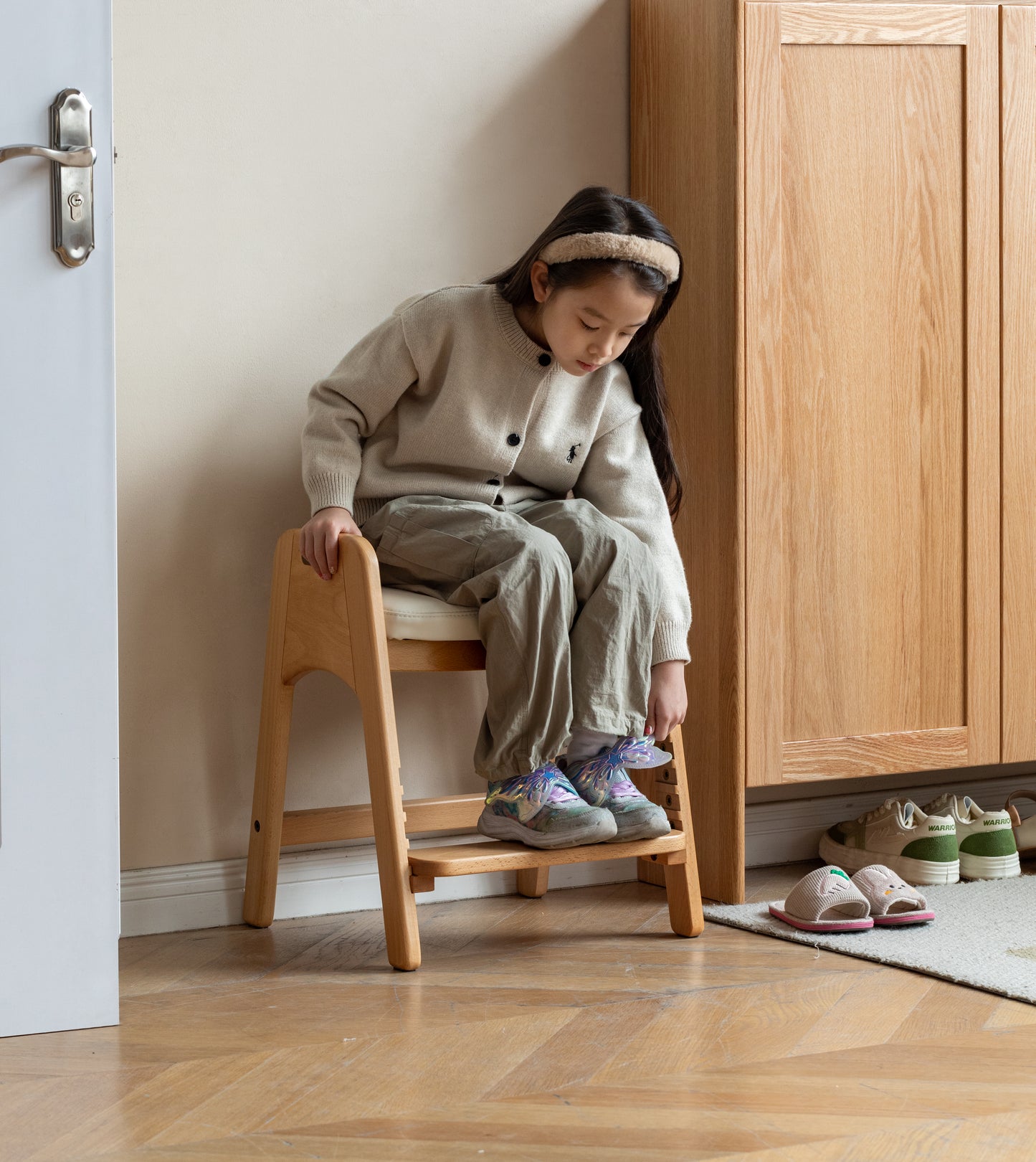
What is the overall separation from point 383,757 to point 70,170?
2.21ft

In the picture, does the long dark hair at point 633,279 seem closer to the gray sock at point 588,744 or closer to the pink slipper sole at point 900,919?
the gray sock at point 588,744

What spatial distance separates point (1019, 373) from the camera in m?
1.95

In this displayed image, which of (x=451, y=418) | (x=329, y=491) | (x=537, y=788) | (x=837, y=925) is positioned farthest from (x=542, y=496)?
(x=837, y=925)

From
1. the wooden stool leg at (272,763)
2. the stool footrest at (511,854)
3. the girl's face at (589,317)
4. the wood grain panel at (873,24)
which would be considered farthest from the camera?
the wood grain panel at (873,24)

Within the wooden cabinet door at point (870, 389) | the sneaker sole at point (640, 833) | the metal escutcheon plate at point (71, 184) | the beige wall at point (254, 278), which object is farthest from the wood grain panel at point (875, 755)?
the metal escutcheon plate at point (71, 184)

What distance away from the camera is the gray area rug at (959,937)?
4.67 ft

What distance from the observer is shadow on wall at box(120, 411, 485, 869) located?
169 centimetres

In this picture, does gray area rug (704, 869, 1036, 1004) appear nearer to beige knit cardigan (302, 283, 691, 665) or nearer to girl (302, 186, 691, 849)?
girl (302, 186, 691, 849)

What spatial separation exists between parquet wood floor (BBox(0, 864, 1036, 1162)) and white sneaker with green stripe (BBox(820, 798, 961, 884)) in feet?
1.23

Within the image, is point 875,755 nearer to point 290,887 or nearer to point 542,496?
point 542,496

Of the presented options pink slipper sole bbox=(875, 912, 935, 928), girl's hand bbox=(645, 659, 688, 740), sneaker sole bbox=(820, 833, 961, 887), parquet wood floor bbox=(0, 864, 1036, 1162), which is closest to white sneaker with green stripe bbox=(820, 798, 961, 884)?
sneaker sole bbox=(820, 833, 961, 887)

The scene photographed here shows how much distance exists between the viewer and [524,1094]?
1097 millimetres

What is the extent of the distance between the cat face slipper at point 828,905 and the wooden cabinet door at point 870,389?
0.20 m

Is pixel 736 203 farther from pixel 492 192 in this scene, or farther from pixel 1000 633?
pixel 1000 633
